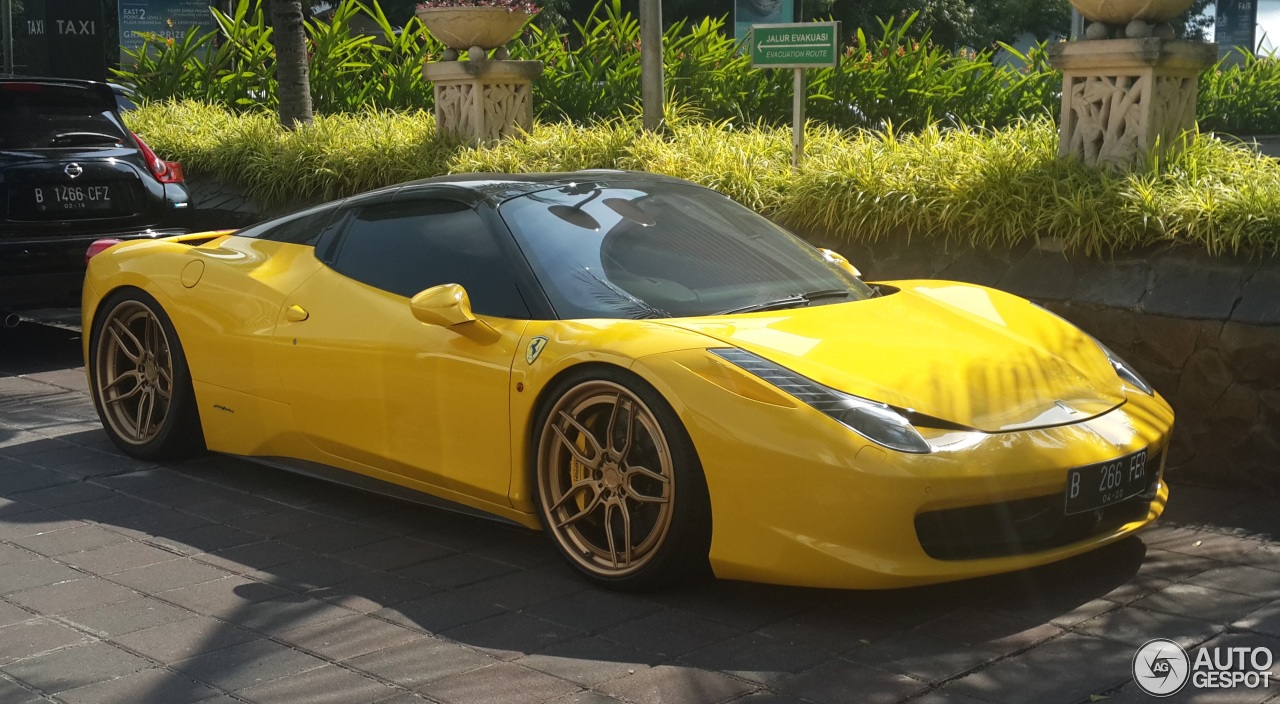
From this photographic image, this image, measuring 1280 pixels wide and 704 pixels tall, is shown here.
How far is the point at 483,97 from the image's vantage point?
10906 millimetres

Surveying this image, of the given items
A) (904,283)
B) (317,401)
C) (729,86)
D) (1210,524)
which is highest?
(729,86)

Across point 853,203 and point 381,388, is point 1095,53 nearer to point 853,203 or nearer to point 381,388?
point 853,203

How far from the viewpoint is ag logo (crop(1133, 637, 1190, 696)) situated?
3.48 meters

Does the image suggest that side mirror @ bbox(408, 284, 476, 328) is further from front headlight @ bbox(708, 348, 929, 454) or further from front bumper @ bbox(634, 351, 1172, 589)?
front headlight @ bbox(708, 348, 929, 454)

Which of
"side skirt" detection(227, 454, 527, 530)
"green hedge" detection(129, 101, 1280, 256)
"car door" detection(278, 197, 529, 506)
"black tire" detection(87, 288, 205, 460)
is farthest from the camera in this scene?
"green hedge" detection(129, 101, 1280, 256)

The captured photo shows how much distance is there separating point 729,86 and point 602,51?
1838 mm

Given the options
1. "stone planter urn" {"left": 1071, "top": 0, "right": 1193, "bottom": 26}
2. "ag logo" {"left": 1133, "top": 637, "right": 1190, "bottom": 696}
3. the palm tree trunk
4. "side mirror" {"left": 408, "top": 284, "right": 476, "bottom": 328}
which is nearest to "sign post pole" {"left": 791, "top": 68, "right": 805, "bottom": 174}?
"stone planter urn" {"left": 1071, "top": 0, "right": 1193, "bottom": 26}

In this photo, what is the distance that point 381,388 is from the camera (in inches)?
192

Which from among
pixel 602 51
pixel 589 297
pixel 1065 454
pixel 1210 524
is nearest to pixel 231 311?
pixel 589 297

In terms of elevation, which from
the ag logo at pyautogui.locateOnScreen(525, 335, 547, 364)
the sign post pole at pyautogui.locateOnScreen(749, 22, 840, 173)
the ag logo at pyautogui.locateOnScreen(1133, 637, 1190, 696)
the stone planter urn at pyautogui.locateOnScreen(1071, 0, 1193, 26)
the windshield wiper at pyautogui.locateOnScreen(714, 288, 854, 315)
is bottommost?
the ag logo at pyautogui.locateOnScreen(1133, 637, 1190, 696)

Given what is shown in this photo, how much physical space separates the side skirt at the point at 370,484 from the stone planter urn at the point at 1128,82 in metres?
4.03

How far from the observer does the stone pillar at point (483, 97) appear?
10859 mm

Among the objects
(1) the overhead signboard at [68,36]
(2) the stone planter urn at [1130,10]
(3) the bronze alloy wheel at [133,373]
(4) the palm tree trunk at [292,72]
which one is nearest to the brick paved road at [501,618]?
(3) the bronze alloy wheel at [133,373]

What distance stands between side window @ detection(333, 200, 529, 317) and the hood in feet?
2.34
